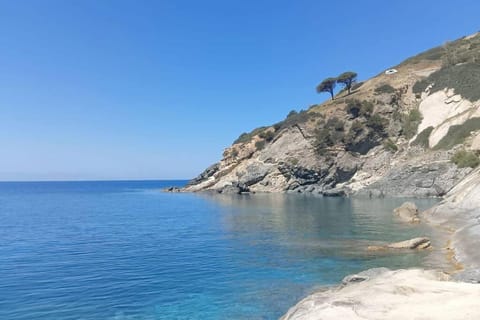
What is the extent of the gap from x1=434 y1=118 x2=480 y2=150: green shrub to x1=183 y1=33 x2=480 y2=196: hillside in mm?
202

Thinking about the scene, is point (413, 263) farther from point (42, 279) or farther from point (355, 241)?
point (42, 279)

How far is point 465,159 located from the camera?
218 ft

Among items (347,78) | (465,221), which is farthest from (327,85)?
(465,221)

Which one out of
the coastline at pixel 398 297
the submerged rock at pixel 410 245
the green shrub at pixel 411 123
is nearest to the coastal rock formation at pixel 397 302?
the coastline at pixel 398 297

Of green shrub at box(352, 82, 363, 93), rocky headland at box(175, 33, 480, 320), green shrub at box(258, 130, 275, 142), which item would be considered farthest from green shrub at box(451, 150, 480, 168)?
green shrub at box(352, 82, 363, 93)

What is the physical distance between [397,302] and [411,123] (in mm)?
85090

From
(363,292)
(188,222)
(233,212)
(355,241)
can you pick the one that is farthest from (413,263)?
(233,212)

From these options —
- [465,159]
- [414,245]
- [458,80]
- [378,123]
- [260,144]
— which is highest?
[458,80]

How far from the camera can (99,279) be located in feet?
76.2

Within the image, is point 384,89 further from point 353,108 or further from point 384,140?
point 384,140

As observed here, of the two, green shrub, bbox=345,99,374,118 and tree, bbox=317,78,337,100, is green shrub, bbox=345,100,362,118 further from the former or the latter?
tree, bbox=317,78,337,100

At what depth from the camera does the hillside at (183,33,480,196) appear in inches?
2928

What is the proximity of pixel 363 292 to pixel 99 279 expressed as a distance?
49.2 ft

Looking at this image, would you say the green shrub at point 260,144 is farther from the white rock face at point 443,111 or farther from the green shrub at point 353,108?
the white rock face at point 443,111
